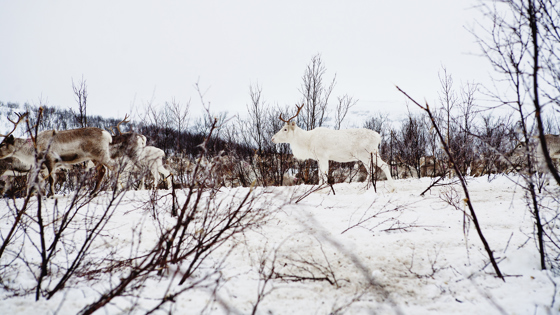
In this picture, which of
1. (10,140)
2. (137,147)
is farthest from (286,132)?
(10,140)

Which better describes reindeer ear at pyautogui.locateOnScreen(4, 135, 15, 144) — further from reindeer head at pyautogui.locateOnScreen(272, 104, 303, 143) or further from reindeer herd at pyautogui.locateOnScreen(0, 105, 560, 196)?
reindeer head at pyautogui.locateOnScreen(272, 104, 303, 143)

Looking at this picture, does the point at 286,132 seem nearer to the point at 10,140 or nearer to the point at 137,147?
the point at 137,147

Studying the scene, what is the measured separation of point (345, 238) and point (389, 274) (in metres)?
0.65

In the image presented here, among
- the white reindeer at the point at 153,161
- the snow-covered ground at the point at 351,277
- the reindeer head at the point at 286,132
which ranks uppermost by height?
the reindeer head at the point at 286,132

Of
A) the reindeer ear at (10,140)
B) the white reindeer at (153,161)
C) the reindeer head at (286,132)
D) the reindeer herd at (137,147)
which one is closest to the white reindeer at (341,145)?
the reindeer herd at (137,147)

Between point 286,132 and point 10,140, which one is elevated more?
point 286,132

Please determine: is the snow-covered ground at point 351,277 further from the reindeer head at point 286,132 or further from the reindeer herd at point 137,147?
the reindeer head at point 286,132

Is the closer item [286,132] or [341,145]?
[341,145]

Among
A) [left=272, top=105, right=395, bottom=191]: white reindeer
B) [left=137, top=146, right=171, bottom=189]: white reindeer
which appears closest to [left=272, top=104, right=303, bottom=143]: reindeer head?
[left=272, top=105, right=395, bottom=191]: white reindeer

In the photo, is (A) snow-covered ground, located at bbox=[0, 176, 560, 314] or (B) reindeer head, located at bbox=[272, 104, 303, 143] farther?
(B) reindeer head, located at bbox=[272, 104, 303, 143]

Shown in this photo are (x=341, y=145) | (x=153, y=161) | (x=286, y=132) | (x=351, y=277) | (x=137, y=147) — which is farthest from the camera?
(x=286, y=132)

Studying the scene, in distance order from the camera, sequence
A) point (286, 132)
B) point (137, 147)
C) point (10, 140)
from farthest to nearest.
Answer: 1. point (286, 132)
2. point (137, 147)
3. point (10, 140)

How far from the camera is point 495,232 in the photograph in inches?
100

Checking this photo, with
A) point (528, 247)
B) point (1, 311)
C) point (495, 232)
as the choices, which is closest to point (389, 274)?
point (528, 247)
